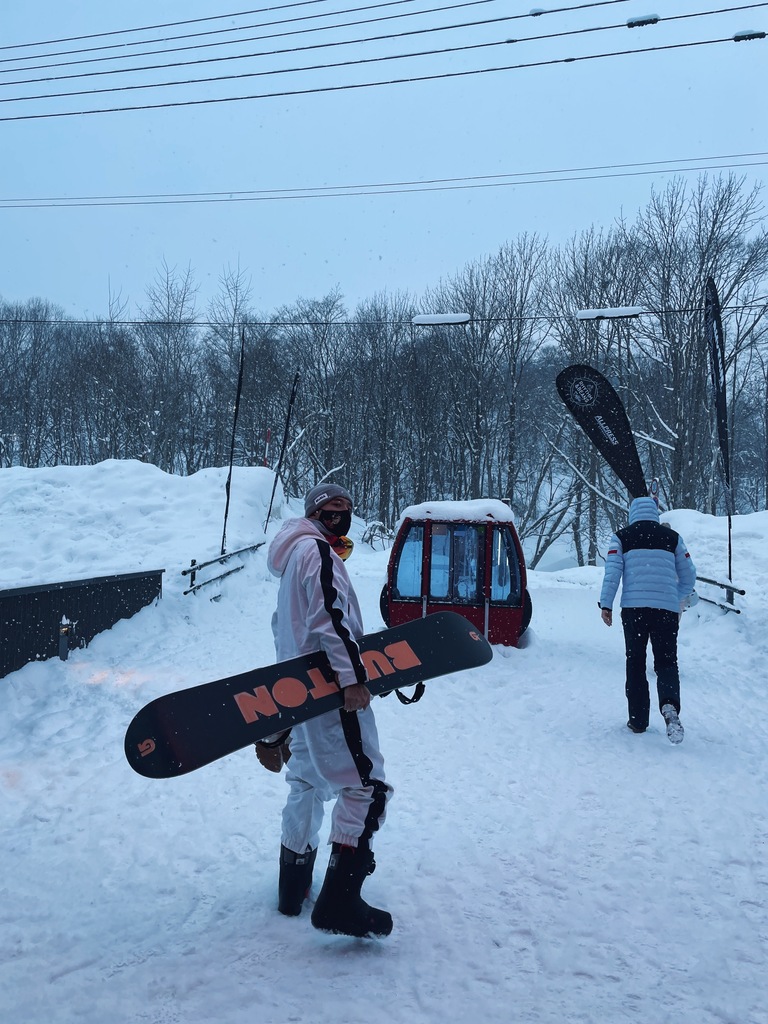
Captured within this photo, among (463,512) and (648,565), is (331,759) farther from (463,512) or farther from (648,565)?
(463,512)

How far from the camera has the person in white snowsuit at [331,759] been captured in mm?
3039

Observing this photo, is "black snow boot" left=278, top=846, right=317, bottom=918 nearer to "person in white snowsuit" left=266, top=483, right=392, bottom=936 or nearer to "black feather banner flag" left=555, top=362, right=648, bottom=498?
"person in white snowsuit" left=266, top=483, right=392, bottom=936

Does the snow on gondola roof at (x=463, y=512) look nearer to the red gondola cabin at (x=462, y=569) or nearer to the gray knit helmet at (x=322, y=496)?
the red gondola cabin at (x=462, y=569)

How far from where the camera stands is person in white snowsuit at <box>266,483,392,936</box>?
3039 mm

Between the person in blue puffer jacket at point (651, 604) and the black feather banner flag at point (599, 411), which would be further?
the black feather banner flag at point (599, 411)

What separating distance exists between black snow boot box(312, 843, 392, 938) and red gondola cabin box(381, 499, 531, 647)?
7375 millimetres

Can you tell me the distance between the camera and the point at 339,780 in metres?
3.10

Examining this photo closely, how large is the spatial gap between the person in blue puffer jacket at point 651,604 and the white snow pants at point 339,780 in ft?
11.9

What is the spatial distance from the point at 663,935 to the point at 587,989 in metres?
0.59

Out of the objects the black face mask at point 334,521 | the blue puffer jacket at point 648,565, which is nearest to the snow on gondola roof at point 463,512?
the blue puffer jacket at point 648,565

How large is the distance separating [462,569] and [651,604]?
4.70 metres

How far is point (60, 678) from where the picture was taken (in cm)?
699

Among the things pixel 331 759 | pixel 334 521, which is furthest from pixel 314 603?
pixel 331 759

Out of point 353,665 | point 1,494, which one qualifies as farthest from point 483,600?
point 1,494
